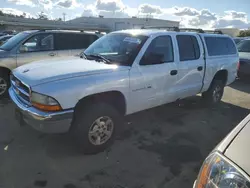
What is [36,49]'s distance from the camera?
666 centimetres

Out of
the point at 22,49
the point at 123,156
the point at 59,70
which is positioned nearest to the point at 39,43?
the point at 22,49

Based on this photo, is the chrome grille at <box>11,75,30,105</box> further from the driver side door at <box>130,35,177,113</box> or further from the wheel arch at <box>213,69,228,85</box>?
the wheel arch at <box>213,69,228,85</box>

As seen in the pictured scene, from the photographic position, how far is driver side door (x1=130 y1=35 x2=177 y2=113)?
403cm

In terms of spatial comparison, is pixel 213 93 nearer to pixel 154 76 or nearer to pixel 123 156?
pixel 154 76

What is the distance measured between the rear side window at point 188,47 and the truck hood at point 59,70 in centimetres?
157

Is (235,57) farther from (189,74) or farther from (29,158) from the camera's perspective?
(29,158)

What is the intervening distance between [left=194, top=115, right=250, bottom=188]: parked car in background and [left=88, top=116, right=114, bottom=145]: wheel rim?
6.93ft

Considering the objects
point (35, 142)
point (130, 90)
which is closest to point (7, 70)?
point (35, 142)

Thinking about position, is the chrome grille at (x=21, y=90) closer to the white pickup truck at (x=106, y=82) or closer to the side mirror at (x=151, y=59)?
the white pickup truck at (x=106, y=82)

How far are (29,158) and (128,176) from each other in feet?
4.81

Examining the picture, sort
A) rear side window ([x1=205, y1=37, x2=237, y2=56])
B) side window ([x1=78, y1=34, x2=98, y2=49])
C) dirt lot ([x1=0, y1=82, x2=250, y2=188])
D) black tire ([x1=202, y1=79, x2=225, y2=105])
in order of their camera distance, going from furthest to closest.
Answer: side window ([x1=78, y1=34, x2=98, y2=49]) → black tire ([x1=202, y1=79, x2=225, y2=105]) → rear side window ([x1=205, y1=37, x2=237, y2=56]) → dirt lot ([x1=0, y1=82, x2=250, y2=188])

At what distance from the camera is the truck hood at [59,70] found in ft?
10.8

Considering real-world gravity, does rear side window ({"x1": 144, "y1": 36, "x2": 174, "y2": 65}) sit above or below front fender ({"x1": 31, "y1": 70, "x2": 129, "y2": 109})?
above

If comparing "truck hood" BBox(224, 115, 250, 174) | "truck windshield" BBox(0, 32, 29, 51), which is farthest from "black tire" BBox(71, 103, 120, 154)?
"truck windshield" BBox(0, 32, 29, 51)
